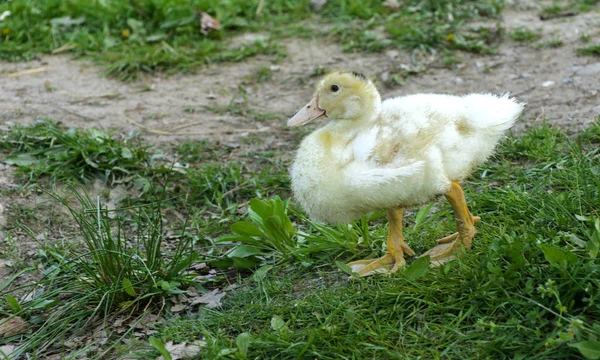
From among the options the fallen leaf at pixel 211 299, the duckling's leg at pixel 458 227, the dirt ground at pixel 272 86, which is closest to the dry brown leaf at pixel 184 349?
the fallen leaf at pixel 211 299

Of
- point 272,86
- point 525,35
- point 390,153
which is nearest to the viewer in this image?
point 390,153

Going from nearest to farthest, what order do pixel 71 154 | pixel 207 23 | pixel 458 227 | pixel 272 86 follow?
pixel 458 227
pixel 71 154
pixel 272 86
pixel 207 23

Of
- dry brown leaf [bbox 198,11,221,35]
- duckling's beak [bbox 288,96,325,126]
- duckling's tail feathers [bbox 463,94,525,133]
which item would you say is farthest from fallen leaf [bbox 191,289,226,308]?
dry brown leaf [bbox 198,11,221,35]

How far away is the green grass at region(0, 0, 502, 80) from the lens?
292 inches

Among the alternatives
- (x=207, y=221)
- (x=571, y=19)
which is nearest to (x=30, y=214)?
(x=207, y=221)

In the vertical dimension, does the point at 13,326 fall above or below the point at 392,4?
below

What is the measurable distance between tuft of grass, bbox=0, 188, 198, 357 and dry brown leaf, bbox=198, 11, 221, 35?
4.21m

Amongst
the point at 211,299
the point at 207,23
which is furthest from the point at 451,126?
the point at 207,23

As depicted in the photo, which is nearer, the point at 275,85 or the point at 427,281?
the point at 427,281

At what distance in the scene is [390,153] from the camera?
11.7 feet

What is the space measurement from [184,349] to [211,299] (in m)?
0.57

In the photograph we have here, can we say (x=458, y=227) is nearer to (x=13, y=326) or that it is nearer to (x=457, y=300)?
(x=457, y=300)

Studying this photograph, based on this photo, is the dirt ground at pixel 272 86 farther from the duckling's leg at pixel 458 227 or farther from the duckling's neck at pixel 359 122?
the duckling's neck at pixel 359 122

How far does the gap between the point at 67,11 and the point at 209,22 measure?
1.64 meters
